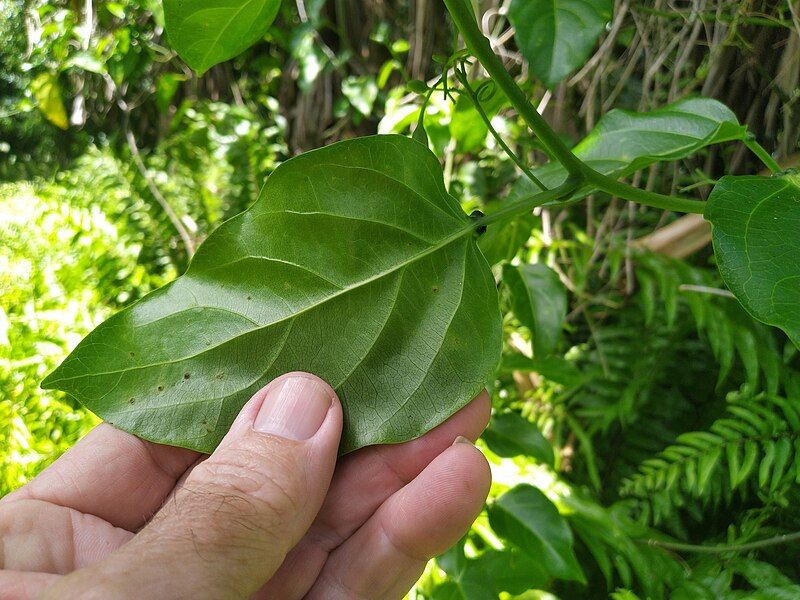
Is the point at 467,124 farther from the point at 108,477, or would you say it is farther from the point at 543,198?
the point at 108,477

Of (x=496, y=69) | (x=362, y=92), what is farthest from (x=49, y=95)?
(x=496, y=69)

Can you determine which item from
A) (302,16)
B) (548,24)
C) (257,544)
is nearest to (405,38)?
(302,16)

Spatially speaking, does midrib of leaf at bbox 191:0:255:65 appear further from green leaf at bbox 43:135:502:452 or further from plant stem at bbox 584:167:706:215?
plant stem at bbox 584:167:706:215

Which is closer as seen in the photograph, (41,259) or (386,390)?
(386,390)

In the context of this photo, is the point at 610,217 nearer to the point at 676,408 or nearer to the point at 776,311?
the point at 676,408

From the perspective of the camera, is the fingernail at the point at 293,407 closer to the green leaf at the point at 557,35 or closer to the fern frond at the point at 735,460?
the green leaf at the point at 557,35
